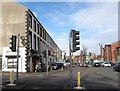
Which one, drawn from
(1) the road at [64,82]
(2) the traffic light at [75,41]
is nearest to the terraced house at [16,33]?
(1) the road at [64,82]

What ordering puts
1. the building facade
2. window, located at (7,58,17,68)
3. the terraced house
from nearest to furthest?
the terraced house
window, located at (7,58,17,68)
the building facade

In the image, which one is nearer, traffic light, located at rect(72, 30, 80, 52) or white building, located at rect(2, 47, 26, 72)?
traffic light, located at rect(72, 30, 80, 52)

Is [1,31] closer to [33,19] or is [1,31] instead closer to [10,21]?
[10,21]

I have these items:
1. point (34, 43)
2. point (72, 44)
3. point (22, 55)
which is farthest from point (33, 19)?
point (72, 44)

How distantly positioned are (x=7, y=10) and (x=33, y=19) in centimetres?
536

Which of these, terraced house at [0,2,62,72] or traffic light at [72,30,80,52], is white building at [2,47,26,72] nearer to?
terraced house at [0,2,62,72]

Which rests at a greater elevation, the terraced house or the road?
the terraced house

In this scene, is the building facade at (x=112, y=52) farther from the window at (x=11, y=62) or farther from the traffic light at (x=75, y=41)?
the traffic light at (x=75, y=41)

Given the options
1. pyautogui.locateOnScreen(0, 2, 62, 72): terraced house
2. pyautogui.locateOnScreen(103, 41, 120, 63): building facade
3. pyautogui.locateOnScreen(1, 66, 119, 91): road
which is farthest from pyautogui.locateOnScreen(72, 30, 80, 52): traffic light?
pyautogui.locateOnScreen(103, 41, 120, 63): building facade

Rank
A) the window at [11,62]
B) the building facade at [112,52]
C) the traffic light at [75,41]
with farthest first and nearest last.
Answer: the building facade at [112,52] < the window at [11,62] < the traffic light at [75,41]

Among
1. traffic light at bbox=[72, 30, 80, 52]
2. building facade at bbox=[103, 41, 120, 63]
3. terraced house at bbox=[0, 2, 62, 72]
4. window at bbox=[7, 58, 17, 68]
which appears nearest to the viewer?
traffic light at bbox=[72, 30, 80, 52]

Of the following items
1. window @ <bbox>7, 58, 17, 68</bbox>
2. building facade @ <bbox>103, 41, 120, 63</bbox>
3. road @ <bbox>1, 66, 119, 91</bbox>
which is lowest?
road @ <bbox>1, 66, 119, 91</bbox>

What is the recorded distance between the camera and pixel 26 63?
42.7 meters

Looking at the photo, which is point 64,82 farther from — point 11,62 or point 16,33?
point 16,33
